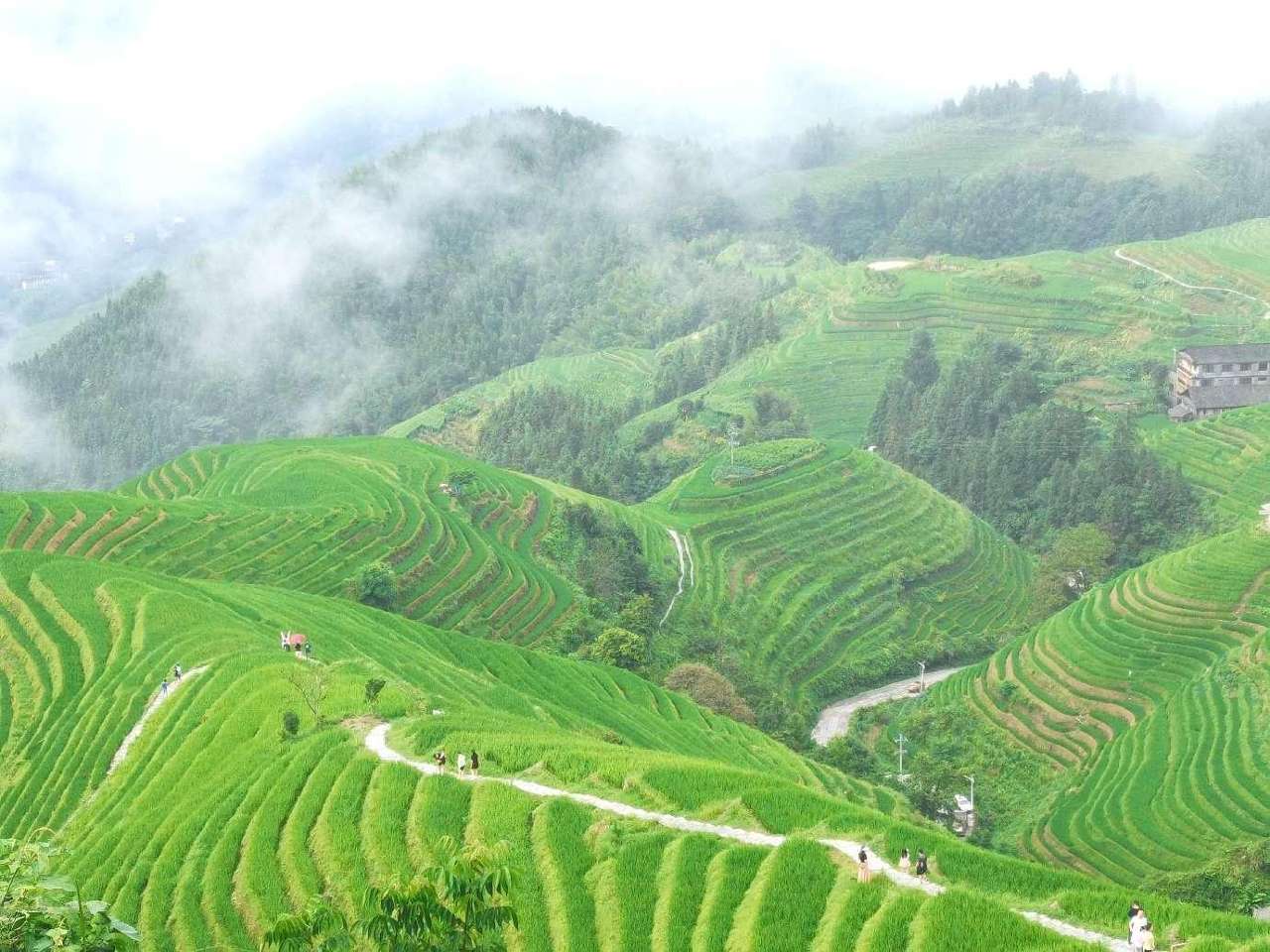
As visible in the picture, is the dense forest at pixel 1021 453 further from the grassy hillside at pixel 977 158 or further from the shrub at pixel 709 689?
the grassy hillside at pixel 977 158

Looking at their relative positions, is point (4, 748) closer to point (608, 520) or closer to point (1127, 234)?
point (608, 520)

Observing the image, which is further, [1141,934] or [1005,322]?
[1005,322]

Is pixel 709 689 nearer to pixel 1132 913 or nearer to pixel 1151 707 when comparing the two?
pixel 1151 707

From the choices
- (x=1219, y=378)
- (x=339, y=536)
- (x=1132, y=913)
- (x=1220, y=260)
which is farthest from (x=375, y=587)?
(x=1220, y=260)

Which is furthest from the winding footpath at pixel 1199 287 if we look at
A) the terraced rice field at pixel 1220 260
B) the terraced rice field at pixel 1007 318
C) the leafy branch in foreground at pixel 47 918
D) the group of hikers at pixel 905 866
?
the leafy branch in foreground at pixel 47 918

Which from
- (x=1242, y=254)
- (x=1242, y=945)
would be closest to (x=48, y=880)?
(x=1242, y=945)
